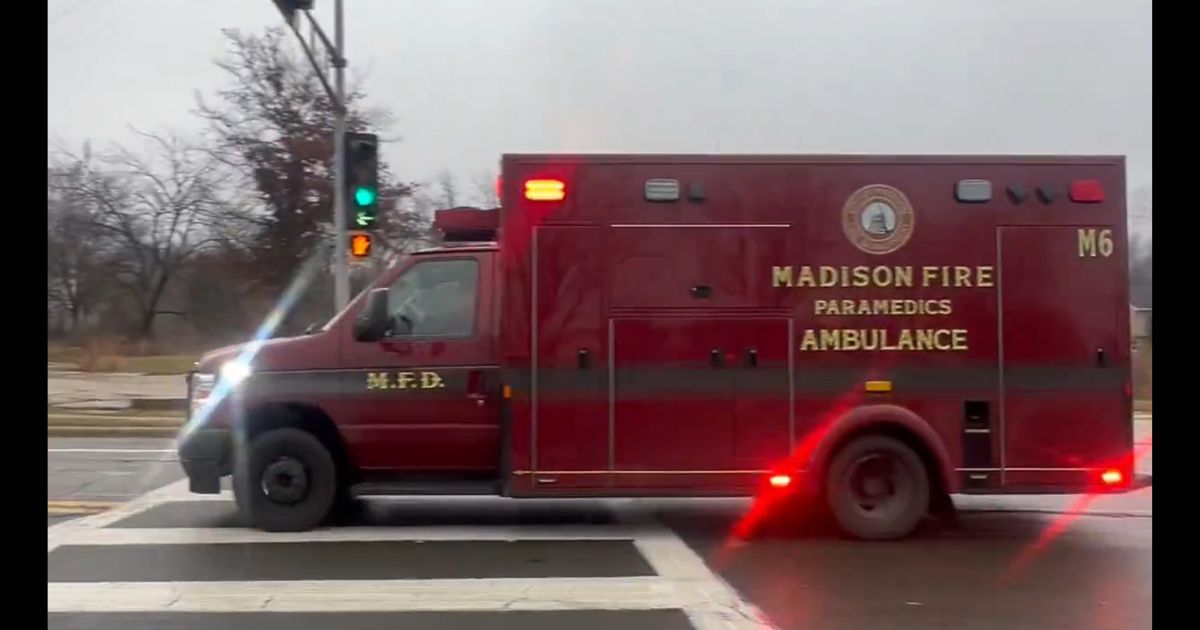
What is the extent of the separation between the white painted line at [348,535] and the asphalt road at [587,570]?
3 cm

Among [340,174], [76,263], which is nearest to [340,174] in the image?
[340,174]

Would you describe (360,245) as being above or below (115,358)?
above

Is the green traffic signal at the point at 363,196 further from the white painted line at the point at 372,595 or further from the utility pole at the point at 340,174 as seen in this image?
the white painted line at the point at 372,595

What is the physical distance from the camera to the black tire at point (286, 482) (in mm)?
8281

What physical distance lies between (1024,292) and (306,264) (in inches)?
830

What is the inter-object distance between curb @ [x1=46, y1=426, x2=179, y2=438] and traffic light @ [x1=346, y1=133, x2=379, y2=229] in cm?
558

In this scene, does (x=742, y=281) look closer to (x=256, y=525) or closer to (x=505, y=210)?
(x=505, y=210)

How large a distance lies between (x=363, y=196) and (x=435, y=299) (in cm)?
582

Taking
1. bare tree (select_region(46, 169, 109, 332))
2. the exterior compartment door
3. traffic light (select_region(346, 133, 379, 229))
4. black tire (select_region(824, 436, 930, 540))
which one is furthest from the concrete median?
bare tree (select_region(46, 169, 109, 332))

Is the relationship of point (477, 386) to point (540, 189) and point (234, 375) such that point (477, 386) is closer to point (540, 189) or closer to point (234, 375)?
point (540, 189)

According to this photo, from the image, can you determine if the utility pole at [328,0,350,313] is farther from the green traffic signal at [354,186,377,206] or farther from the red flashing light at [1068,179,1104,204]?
the red flashing light at [1068,179,1104,204]

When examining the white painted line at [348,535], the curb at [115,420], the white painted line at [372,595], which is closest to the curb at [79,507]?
the white painted line at [348,535]

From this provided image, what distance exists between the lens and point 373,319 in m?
8.34

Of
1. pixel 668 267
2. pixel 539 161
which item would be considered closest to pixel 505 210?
pixel 539 161
